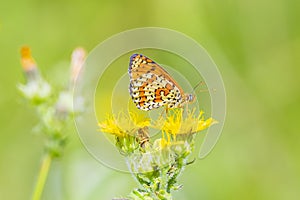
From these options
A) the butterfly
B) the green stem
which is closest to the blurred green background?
the green stem

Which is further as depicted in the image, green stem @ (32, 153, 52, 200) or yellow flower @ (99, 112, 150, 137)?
green stem @ (32, 153, 52, 200)

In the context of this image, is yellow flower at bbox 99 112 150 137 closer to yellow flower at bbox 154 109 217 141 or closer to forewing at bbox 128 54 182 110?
yellow flower at bbox 154 109 217 141

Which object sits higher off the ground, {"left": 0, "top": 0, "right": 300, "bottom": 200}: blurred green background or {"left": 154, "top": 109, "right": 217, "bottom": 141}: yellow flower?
{"left": 0, "top": 0, "right": 300, "bottom": 200}: blurred green background

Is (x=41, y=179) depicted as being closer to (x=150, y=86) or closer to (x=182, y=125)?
(x=150, y=86)

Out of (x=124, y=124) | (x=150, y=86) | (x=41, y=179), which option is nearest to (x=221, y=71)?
(x=150, y=86)

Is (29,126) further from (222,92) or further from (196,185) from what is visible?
(222,92)

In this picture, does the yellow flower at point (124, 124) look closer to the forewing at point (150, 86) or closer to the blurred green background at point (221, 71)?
the forewing at point (150, 86)
